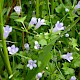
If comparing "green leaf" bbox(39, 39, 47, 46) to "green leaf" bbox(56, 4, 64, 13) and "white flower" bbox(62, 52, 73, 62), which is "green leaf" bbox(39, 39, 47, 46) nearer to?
"white flower" bbox(62, 52, 73, 62)

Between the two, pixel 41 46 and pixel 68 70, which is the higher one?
pixel 41 46

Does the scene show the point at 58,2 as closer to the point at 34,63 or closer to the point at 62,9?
the point at 62,9

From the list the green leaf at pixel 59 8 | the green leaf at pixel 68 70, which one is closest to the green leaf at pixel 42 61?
the green leaf at pixel 68 70

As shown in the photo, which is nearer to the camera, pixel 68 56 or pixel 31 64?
pixel 31 64

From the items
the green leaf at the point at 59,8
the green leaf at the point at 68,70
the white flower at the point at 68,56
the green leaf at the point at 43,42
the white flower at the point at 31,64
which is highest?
the green leaf at the point at 59,8

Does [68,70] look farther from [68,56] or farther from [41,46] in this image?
[41,46]

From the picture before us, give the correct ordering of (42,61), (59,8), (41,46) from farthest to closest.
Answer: (59,8), (41,46), (42,61)

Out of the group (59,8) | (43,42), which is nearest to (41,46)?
(43,42)

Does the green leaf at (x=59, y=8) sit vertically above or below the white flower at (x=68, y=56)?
above

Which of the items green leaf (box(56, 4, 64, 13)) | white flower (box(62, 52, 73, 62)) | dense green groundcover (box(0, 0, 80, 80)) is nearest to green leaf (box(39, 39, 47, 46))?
dense green groundcover (box(0, 0, 80, 80))

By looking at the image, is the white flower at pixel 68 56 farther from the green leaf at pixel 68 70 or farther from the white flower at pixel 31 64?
the white flower at pixel 31 64
